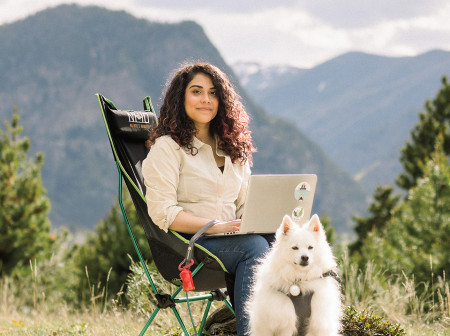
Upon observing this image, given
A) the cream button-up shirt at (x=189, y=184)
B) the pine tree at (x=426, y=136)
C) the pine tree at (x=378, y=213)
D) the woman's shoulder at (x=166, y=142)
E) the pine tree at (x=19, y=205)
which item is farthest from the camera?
the pine tree at (x=378, y=213)

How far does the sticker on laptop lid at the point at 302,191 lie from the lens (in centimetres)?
259

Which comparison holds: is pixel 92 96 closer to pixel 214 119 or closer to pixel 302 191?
pixel 214 119

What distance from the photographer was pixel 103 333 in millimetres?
3697

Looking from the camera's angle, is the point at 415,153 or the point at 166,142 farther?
the point at 415,153

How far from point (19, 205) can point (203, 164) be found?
25.0 ft

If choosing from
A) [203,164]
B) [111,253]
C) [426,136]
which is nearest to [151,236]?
[203,164]

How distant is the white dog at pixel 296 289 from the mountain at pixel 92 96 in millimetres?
106238

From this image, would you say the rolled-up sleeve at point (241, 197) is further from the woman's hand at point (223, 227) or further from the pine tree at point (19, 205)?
the pine tree at point (19, 205)

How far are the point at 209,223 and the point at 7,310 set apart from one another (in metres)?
3.55

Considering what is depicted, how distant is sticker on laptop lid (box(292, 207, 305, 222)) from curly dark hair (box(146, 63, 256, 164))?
0.49 m

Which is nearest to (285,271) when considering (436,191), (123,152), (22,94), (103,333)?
(123,152)

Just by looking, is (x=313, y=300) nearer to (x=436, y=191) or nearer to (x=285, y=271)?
(x=285, y=271)

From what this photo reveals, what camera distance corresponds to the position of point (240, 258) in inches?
98.2

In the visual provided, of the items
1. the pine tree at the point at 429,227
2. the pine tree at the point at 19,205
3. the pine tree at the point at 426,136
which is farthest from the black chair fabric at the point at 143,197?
the pine tree at the point at 426,136
